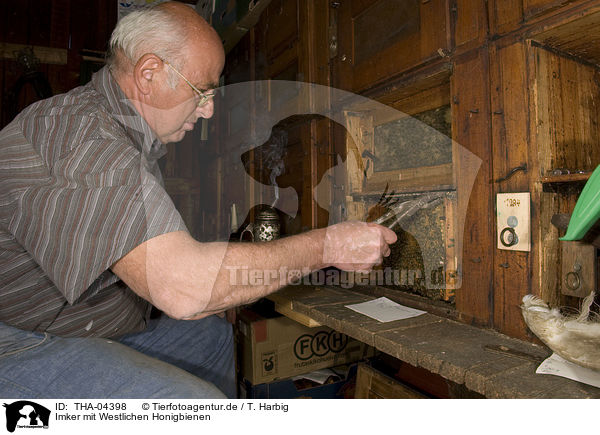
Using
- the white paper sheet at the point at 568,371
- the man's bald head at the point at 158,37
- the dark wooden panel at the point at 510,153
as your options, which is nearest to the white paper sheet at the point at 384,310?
the dark wooden panel at the point at 510,153

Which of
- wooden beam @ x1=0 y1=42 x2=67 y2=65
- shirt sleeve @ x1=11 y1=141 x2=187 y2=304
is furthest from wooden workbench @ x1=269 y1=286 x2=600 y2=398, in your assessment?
wooden beam @ x1=0 y1=42 x2=67 y2=65

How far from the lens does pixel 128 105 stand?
1117 mm

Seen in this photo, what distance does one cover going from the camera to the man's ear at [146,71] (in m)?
1.12

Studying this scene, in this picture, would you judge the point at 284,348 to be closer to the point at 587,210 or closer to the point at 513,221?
the point at 513,221

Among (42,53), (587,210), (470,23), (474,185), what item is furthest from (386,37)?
(42,53)

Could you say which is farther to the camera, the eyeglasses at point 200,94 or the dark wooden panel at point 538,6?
the eyeglasses at point 200,94

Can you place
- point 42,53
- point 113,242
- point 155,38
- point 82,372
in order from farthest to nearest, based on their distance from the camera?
point 42,53 < point 155,38 < point 82,372 < point 113,242

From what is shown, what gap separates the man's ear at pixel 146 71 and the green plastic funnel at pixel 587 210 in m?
1.16

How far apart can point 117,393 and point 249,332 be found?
3.75 feet

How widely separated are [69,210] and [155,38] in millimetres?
660

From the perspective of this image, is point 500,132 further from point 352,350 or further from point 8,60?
point 8,60

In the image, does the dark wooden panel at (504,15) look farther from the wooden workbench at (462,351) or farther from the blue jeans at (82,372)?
the blue jeans at (82,372)

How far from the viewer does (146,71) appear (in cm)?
113
